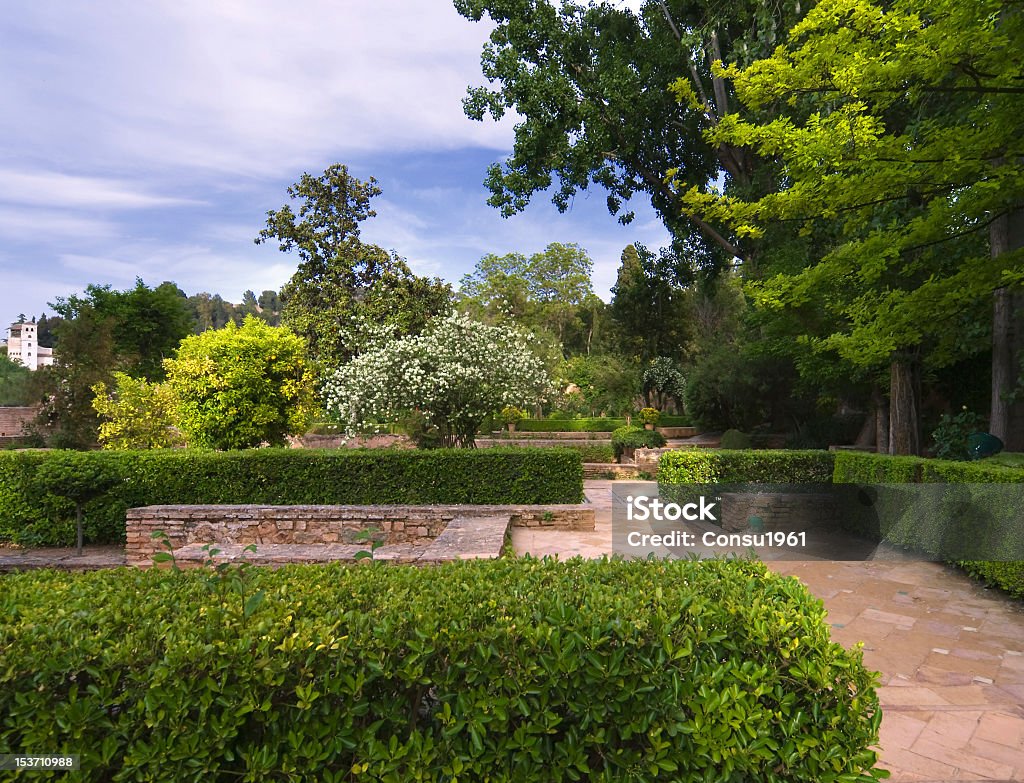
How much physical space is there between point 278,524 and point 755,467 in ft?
23.5

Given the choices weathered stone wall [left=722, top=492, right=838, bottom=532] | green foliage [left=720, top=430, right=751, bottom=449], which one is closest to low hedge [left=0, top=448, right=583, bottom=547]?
weathered stone wall [left=722, top=492, right=838, bottom=532]

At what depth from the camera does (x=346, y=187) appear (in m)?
27.2

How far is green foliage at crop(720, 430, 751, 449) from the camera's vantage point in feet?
58.3

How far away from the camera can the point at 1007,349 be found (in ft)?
29.8

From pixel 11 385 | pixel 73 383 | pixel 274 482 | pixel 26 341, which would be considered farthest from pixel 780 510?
pixel 26 341

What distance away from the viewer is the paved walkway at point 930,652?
113 inches

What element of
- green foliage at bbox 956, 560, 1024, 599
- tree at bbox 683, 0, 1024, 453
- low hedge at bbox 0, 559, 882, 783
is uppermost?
tree at bbox 683, 0, 1024, 453

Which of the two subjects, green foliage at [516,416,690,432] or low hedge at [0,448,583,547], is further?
green foliage at [516,416,690,432]

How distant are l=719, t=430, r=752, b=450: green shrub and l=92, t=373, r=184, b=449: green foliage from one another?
15792mm

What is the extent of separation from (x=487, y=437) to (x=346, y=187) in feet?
49.0

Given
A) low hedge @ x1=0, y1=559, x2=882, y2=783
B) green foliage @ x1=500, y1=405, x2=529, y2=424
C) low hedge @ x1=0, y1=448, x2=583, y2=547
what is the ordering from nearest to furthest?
low hedge @ x1=0, y1=559, x2=882, y2=783 < low hedge @ x1=0, y1=448, x2=583, y2=547 < green foliage @ x1=500, y1=405, x2=529, y2=424

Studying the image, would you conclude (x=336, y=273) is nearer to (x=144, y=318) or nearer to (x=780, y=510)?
(x=144, y=318)

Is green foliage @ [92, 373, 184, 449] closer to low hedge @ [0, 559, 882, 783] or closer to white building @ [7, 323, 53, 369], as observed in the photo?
low hedge @ [0, 559, 882, 783]

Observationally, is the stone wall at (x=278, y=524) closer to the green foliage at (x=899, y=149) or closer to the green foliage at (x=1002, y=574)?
the green foliage at (x=1002, y=574)
